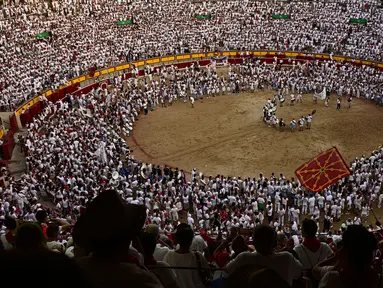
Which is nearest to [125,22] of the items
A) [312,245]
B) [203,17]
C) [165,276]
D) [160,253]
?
[203,17]

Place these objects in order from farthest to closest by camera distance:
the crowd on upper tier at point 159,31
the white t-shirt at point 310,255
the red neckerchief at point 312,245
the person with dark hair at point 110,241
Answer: the crowd on upper tier at point 159,31, the red neckerchief at point 312,245, the white t-shirt at point 310,255, the person with dark hair at point 110,241

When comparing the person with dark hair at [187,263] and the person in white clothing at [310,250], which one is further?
the person in white clothing at [310,250]

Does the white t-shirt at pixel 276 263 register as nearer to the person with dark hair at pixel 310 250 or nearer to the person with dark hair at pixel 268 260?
the person with dark hair at pixel 268 260

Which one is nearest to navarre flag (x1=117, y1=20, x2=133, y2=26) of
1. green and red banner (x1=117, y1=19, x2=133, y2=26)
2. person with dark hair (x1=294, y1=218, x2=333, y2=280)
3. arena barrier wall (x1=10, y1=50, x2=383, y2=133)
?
green and red banner (x1=117, y1=19, x2=133, y2=26)

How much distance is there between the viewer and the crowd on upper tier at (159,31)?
39.8 m

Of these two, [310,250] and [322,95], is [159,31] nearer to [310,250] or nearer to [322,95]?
[322,95]

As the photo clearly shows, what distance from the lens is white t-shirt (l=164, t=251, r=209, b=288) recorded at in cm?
583

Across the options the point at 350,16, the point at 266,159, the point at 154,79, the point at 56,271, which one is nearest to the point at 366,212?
the point at 266,159

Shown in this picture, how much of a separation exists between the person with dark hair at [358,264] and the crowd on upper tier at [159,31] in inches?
Result: 1361

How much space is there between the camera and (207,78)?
3797cm

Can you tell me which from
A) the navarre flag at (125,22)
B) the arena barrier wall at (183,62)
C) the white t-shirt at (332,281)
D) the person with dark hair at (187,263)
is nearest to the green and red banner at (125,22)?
the navarre flag at (125,22)

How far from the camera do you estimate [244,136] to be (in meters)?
29.9

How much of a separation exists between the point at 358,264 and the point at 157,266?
7.50 ft

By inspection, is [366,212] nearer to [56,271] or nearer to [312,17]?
[56,271]
